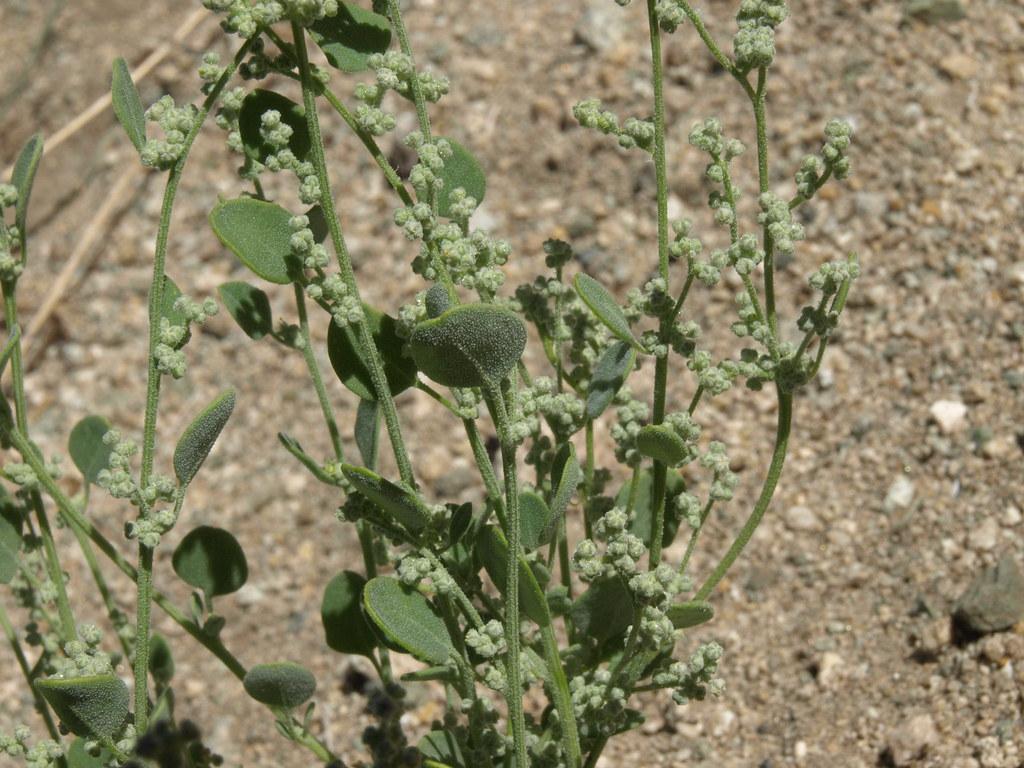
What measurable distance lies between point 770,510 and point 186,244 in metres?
1.25

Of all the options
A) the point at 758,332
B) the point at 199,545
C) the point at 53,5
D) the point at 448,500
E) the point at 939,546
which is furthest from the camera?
the point at 53,5

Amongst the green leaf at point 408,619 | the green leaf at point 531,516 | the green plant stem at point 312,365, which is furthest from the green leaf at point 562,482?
the green plant stem at point 312,365

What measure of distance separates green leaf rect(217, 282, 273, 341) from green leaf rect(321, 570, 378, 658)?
0.26 metres

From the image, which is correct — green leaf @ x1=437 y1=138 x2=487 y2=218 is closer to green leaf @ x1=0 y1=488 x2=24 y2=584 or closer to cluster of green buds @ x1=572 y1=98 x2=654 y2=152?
cluster of green buds @ x1=572 y1=98 x2=654 y2=152

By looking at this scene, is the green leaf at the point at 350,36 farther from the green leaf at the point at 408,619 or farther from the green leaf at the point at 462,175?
the green leaf at the point at 408,619

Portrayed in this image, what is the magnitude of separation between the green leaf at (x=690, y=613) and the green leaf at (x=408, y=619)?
0.62 feet

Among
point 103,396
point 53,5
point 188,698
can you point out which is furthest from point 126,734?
point 53,5

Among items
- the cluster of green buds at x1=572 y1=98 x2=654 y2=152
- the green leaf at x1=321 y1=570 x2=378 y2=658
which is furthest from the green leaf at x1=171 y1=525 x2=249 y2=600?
the cluster of green buds at x1=572 y1=98 x2=654 y2=152

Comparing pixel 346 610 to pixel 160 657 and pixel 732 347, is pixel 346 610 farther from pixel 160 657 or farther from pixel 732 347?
pixel 732 347

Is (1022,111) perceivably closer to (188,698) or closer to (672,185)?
(672,185)

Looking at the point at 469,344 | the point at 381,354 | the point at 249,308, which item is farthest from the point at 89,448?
the point at 469,344

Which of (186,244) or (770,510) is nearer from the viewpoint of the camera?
(770,510)

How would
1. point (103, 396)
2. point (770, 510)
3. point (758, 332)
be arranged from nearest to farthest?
point (758, 332)
point (770, 510)
point (103, 396)

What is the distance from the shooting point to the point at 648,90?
2.32 metres
